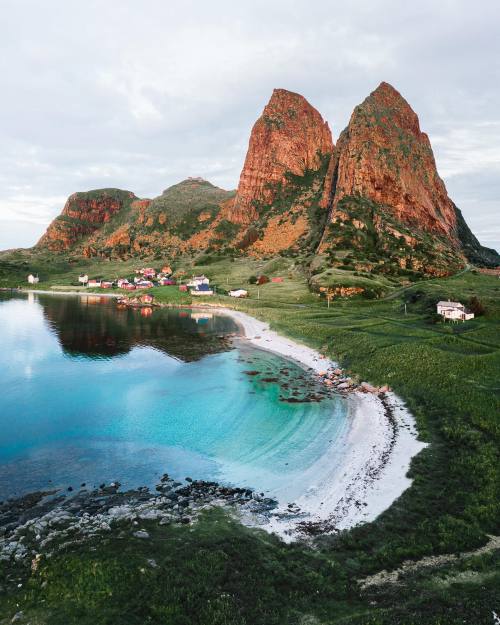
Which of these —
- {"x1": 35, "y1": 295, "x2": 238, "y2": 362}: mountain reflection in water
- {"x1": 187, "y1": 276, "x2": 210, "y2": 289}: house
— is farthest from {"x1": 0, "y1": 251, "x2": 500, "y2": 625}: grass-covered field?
{"x1": 187, "y1": 276, "x2": 210, "y2": 289}: house

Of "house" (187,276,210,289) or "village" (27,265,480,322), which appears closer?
"village" (27,265,480,322)

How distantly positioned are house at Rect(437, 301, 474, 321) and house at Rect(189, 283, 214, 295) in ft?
270

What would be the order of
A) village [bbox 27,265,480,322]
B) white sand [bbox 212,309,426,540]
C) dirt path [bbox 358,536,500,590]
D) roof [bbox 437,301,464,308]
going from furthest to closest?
roof [bbox 437,301,464,308] → village [bbox 27,265,480,322] → white sand [bbox 212,309,426,540] → dirt path [bbox 358,536,500,590]

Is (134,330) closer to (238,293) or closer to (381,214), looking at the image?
(238,293)

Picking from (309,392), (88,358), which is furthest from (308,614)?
(88,358)

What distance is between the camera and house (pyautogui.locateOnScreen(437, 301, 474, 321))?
69.4m

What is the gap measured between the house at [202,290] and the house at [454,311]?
3243 inches

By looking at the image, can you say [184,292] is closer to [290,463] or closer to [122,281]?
[122,281]

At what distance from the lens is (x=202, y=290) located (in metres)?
143

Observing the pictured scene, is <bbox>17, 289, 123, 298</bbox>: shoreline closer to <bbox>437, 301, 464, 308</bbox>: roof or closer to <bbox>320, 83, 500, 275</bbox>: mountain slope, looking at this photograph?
<bbox>320, 83, 500, 275</bbox>: mountain slope

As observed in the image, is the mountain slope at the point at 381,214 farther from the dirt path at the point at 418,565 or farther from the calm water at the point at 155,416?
the dirt path at the point at 418,565

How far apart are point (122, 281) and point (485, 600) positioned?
610 feet

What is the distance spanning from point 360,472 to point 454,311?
53.2m

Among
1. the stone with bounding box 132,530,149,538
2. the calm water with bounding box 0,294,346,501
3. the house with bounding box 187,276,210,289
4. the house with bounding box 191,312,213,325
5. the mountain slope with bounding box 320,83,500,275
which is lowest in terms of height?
the calm water with bounding box 0,294,346,501
